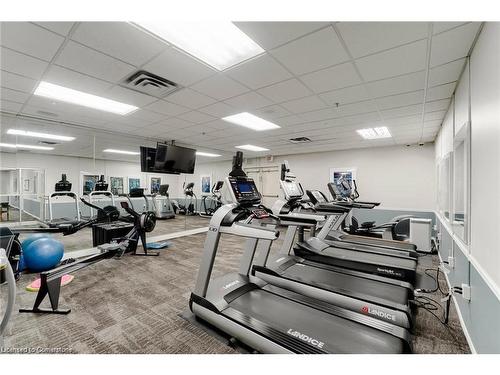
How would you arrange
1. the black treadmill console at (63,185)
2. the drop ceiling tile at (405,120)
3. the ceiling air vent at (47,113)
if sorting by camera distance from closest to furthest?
1. the ceiling air vent at (47,113)
2. the drop ceiling tile at (405,120)
3. the black treadmill console at (63,185)

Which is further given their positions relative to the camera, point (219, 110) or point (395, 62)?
point (219, 110)

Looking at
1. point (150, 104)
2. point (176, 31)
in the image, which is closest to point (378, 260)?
point (176, 31)

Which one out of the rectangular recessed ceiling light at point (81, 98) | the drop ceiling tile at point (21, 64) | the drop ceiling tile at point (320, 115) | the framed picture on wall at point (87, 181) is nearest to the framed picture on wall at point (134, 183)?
the framed picture on wall at point (87, 181)

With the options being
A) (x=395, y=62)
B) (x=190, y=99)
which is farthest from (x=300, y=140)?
(x=395, y=62)

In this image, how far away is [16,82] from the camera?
2941 mm

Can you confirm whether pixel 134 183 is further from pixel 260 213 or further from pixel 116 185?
pixel 260 213

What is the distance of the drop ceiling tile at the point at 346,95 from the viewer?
3.21m

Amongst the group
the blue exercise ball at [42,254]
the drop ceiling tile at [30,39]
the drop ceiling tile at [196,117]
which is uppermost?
the drop ceiling tile at [196,117]

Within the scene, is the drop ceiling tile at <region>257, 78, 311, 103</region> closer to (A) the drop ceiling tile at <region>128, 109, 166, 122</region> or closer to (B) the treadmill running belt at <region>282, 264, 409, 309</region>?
(A) the drop ceiling tile at <region>128, 109, 166, 122</region>

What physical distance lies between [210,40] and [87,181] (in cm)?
469

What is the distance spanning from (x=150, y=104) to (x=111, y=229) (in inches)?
99.5

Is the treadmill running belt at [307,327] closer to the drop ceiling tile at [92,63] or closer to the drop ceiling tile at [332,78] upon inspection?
the drop ceiling tile at [332,78]

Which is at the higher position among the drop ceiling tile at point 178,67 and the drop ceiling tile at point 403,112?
the drop ceiling tile at point 403,112

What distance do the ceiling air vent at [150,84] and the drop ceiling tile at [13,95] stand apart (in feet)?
5.20
